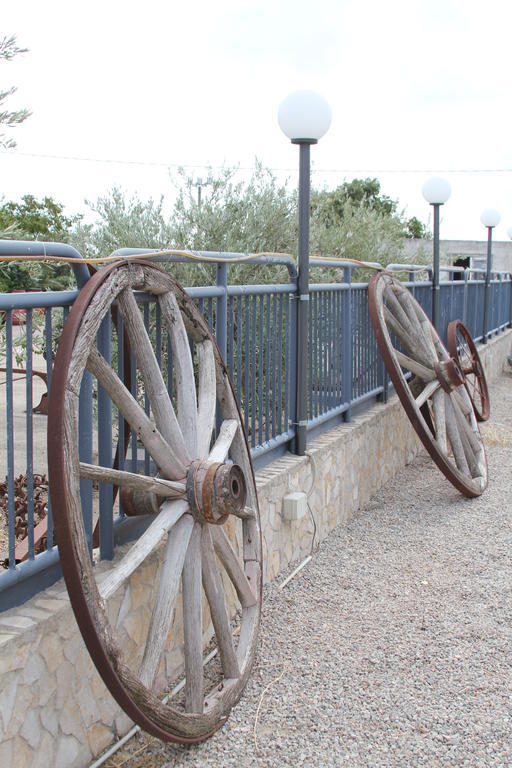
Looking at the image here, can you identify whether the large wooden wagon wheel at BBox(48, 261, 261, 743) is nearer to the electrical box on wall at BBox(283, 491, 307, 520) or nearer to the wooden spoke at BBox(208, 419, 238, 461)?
the wooden spoke at BBox(208, 419, 238, 461)

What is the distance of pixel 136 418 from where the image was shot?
3.03 meters

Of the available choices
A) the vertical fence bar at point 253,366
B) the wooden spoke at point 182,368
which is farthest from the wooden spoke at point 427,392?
the wooden spoke at point 182,368

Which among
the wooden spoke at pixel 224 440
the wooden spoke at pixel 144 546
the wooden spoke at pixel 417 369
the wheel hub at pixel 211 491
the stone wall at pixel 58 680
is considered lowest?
the stone wall at pixel 58 680

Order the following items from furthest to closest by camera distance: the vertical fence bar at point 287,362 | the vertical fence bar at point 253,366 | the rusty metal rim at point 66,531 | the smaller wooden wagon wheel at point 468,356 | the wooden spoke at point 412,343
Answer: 1. the smaller wooden wagon wheel at point 468,356
2. the wooden spoke at point 412,343
3. the vertical fence bar at point 287,362
4. the vertical fence bar at point 253,366
5. the rusty metal rim at point 66,531

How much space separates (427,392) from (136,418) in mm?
4151

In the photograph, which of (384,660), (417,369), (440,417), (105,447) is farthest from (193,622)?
(417,369)

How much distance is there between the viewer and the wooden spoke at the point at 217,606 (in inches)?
129

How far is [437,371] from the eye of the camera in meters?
6.93

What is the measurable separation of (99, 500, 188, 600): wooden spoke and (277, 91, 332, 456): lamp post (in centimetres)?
233

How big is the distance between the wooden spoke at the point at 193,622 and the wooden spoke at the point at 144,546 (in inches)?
5.2

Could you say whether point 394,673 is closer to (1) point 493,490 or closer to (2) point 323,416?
(2) point 323,416

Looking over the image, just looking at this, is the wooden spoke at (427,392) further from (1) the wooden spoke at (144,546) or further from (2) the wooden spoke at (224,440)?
(1) the wooden spoke at (144,546)

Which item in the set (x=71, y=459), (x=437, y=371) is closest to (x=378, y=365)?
(x=437, y=371)

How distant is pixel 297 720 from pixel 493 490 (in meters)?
3.99
